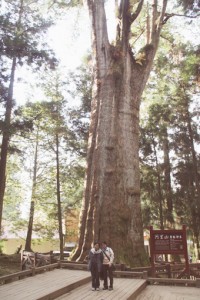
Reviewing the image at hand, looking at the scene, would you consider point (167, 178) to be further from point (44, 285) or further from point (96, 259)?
point (44, 285)

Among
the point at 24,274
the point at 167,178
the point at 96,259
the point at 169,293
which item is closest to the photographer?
the point at 169,293

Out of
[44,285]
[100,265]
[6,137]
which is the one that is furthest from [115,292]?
[6,137]

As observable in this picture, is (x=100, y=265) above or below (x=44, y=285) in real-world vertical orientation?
above

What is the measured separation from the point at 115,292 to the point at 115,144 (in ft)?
16.1

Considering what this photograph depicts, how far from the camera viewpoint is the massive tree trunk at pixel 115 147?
8977mm

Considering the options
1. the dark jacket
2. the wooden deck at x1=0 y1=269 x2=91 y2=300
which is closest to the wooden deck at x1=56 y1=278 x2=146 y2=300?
the wooden deck at x1=0 y1=269 x2=91 y2=300

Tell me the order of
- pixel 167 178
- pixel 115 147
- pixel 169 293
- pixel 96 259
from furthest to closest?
1. pixel 167 178
2. pixel 115 147
3. pixel 96 259
4. pixel 169 293

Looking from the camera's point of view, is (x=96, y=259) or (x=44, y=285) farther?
(x=96, y=259)

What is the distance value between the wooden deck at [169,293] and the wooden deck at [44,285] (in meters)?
1.47

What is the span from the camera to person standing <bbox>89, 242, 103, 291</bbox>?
21.4 ft

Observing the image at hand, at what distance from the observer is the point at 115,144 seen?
10.1 m

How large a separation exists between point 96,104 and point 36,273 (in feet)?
19.6

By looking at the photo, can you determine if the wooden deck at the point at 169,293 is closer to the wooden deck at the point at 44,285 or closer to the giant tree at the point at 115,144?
the wooden deck at the point at 44,285

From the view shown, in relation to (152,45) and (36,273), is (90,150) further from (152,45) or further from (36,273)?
(152,45)
